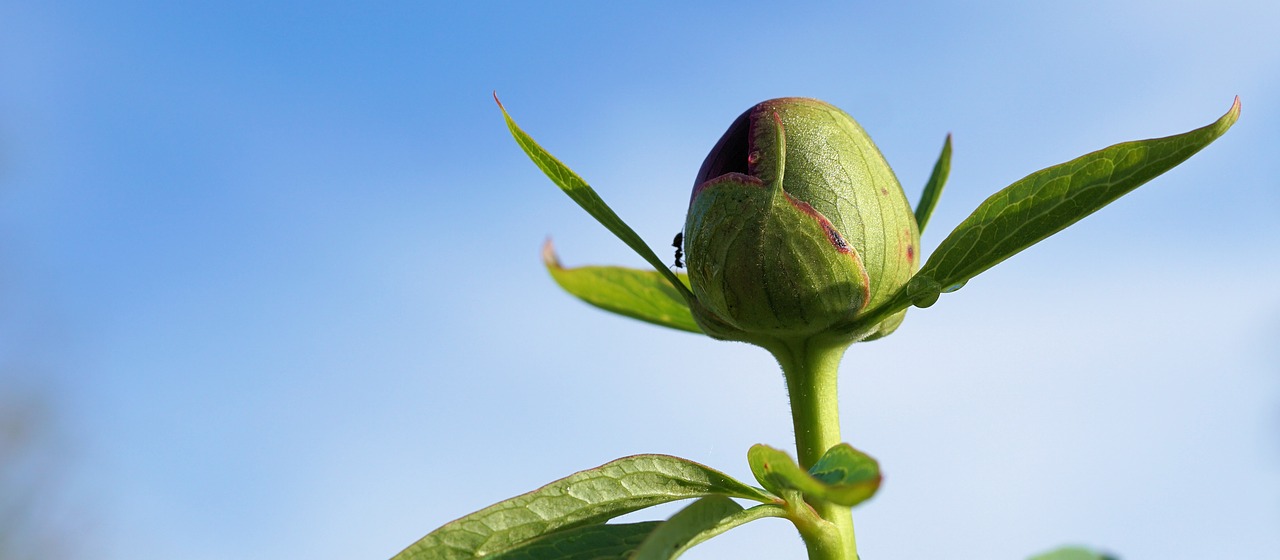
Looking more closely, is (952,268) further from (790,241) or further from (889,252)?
(790,241)

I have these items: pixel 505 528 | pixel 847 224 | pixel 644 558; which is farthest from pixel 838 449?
pixel 505 528

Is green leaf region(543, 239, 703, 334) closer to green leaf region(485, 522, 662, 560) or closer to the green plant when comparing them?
the green plant

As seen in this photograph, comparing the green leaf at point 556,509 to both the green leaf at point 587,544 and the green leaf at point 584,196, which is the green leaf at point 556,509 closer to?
the green leaf at point 587,544

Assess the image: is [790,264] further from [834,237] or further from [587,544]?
[587,544]

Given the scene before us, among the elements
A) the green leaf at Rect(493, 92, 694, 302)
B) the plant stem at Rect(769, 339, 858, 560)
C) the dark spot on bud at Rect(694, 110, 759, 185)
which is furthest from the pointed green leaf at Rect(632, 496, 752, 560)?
the dark spot on bud at Rect(694, 110, 759, 185)

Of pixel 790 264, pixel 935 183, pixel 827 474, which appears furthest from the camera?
pixel 935 183

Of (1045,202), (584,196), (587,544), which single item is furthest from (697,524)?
(1045,202)

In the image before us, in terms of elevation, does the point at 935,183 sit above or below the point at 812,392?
above
